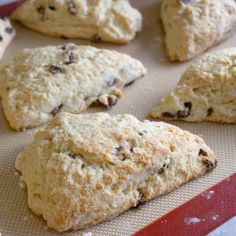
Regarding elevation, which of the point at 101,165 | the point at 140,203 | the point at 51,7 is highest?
the point at 51,7

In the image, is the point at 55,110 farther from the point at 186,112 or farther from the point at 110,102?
the point at 186,112

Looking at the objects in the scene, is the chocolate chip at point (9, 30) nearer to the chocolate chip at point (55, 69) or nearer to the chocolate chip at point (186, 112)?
the chocolate chip at point (55, 69)

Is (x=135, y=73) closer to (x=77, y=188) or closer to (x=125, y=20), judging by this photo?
(x=125, y=20)

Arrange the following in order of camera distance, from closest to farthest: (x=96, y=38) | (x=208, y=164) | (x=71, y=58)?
1. (x=208, y=164)
2. (x=71, y=58)
3. (x=96, y=38)

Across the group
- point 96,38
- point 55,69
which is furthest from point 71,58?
point 96,38

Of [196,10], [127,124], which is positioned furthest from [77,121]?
[196,10]

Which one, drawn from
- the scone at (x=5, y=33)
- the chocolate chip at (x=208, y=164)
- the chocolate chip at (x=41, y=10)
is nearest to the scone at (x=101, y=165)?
the chocolate chip at (x=208, y=164)

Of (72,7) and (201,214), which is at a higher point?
(72,7)
